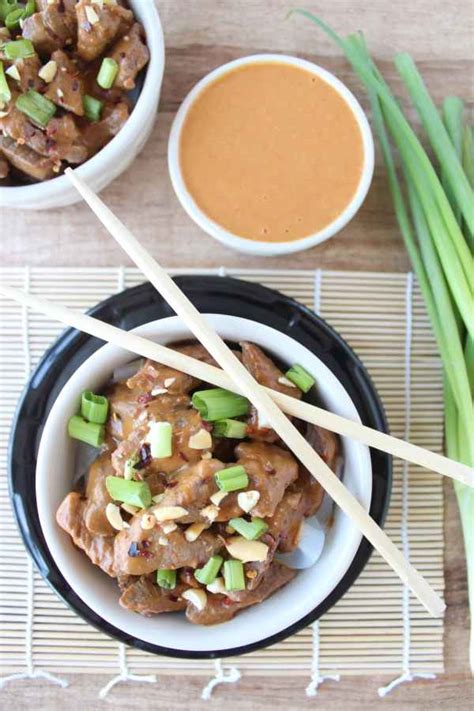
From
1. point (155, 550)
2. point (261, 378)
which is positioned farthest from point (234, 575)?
point (261, 378)

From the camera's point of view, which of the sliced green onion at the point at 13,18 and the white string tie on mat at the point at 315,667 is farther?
the white string tie on mat at the point at 315,667

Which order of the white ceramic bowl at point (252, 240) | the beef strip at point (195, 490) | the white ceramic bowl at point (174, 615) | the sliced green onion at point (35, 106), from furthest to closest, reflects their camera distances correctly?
the white ceramic bowl at point (252, 240) < the sliced green onion at point (35, 106) < the white ceramic bowl at point (174, 615) < the beef strip at point (195, 490)

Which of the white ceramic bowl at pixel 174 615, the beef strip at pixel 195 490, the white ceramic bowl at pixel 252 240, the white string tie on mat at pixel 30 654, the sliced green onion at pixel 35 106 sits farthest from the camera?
the white string tie on mat at pixel 30 654

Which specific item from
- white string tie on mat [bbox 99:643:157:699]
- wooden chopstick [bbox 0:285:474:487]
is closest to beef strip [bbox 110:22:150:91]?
wooden chopstick [bbox 0:285:474:487]

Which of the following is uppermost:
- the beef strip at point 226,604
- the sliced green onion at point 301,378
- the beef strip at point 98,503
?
the sliced green onion at point 301,378

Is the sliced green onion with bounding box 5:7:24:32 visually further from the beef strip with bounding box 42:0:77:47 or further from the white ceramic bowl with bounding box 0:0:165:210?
the white ceramic bowl with bounding box 0:0:165:210

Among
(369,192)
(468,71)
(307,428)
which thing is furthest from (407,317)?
(468,71)

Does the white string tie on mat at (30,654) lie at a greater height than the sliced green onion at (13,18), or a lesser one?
lesser

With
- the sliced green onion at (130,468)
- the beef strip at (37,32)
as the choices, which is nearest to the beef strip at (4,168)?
the beef strip at (37,32)

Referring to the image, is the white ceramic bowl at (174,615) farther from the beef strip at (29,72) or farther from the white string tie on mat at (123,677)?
the beef strip at (29,72)
